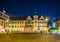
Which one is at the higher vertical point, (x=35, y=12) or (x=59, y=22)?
(x=35, y=12)

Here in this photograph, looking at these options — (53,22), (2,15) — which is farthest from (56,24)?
(2,15)

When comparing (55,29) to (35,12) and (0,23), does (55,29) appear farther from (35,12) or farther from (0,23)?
(0,23)

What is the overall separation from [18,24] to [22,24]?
291mm

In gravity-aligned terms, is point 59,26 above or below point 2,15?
below

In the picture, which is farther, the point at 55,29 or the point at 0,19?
the point at 0,19

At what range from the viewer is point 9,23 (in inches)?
283

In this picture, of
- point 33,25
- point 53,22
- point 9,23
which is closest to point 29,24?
point 33,25

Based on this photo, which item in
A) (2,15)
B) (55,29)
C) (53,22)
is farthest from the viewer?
(2,15)

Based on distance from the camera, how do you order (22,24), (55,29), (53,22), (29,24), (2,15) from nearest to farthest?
(55,29) < (53,22) < (2,15) < (29,24) < (22,24)

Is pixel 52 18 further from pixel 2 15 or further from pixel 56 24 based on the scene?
pixel 2 15

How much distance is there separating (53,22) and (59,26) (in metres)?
0.37

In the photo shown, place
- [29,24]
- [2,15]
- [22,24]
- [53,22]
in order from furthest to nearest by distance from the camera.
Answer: [22,24] < [29,24] < [2,15] < [53,22]

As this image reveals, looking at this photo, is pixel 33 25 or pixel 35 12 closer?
pixel 35 12

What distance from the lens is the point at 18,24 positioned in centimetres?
809
